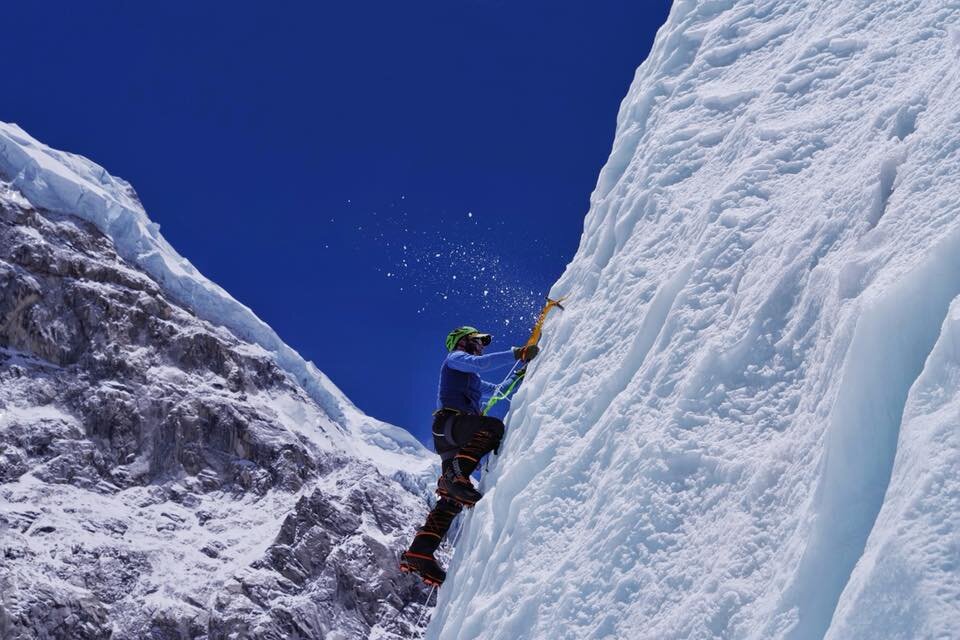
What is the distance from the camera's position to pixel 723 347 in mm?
3830

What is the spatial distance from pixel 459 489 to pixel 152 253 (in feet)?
417

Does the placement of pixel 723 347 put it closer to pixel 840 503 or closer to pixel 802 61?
pixel 840 503

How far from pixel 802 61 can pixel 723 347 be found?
1863mm

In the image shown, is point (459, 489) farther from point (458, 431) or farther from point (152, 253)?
point (152, 253)

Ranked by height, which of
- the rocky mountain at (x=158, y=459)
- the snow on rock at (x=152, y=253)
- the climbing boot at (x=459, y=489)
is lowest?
the climbing boot at (x=459, y=489)

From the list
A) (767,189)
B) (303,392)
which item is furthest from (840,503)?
(303,392)

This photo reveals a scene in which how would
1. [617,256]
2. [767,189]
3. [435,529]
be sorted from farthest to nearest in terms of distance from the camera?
[435,529] < [617,256] < [767,189]

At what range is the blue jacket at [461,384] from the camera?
664cm

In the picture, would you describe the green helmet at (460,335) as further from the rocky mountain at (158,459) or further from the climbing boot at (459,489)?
the rocky mountain at (158,459)

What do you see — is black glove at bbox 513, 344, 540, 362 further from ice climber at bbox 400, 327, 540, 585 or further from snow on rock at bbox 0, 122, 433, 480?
snow on rock at bbox 0, 122, 433, 480

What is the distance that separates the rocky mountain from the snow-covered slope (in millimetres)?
79209

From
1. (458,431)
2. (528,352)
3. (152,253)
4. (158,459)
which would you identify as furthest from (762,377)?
(152,253)

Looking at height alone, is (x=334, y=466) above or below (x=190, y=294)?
below

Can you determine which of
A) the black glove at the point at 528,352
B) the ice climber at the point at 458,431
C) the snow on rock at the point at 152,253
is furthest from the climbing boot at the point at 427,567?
the snow on rock at the point at 152,253
